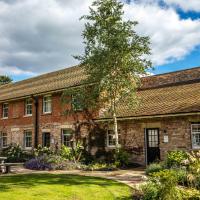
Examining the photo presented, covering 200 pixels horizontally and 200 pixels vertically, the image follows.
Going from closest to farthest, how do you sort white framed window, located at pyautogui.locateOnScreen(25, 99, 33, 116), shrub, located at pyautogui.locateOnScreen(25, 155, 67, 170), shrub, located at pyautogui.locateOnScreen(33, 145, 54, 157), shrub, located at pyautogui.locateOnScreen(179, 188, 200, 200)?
shrub, located at pyautogui.locateOnScreen(179, 188, 200, 200) → shrub, located at pyautogui.locateOnScreen(25, 155, 67, 170) → shrub, located at pyautogui.locateOnScreen(33, 145, 54, 157) → white framed window, located at pyautogui.locateOnScreen(25, 99, 33, 116)

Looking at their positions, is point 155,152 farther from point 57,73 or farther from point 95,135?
point 57,73

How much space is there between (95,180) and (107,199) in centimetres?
348

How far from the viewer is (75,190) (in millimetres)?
11758

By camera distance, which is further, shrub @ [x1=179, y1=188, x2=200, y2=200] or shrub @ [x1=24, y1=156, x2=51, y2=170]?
shrub @ [x1=24, y1=156, x2=51, y2=170]

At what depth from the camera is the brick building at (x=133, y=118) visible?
18.2 metres

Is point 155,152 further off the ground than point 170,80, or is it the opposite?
point 170,80

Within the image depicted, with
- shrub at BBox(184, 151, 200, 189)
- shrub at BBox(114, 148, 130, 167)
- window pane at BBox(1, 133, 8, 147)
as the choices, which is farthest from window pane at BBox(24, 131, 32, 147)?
shrub at BBox(184, 151, 200, 189)

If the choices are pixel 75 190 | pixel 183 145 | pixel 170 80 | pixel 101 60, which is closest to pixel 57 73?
pixel 170 80

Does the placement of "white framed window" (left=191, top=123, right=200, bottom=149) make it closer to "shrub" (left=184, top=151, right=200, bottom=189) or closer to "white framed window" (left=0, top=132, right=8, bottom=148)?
"shrub" (left=184, top=151, right=200, bottom=189)

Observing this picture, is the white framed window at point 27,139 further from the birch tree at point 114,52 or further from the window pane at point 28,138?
the birch tree at point 114,52

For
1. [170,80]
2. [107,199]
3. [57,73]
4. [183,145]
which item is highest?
[57,73]

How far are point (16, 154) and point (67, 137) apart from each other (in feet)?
14.7

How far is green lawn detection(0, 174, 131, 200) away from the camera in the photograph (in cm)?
1075

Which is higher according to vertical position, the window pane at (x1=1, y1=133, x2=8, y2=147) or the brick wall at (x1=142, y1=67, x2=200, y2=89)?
the brick wall at (x1=142, y1=67, x2=200, y2=89)
